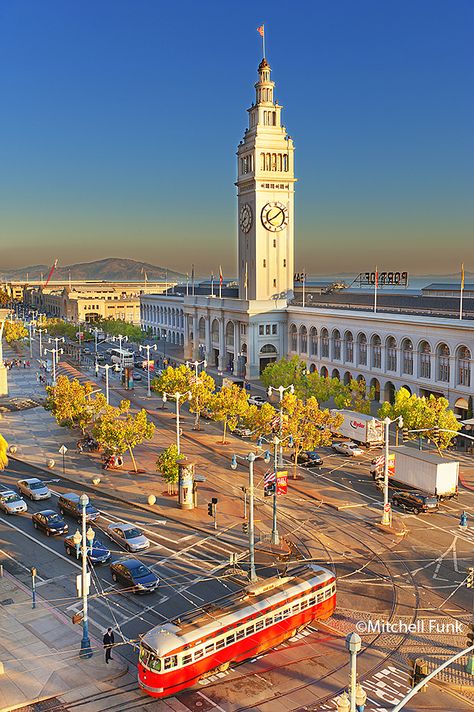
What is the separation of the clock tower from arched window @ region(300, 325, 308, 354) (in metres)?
11.3

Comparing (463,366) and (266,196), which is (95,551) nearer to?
(463,366)

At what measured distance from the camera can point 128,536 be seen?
143 feet


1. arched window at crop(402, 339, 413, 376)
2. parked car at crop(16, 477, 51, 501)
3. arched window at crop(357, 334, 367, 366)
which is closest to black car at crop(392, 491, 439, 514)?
parked car at crop(16, 477, 51, 501)

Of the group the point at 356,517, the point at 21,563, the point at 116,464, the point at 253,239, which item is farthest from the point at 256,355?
the point at 21,563

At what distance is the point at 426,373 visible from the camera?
82062mm

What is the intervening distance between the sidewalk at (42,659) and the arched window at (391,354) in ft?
202

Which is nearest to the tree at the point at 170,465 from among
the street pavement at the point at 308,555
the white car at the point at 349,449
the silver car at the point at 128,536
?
the street pavement at the point at 308,555

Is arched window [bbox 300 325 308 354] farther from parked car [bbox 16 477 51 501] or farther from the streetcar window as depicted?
the streetcar window

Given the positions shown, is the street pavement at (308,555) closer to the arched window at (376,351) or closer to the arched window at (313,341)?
the arched window at (376,351)

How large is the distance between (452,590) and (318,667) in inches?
451

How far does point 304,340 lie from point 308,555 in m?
71.0

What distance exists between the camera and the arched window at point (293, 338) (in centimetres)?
11306

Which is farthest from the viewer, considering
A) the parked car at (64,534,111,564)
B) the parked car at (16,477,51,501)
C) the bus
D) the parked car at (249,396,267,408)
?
the bus

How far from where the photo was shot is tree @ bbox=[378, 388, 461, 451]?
62.0 meters
